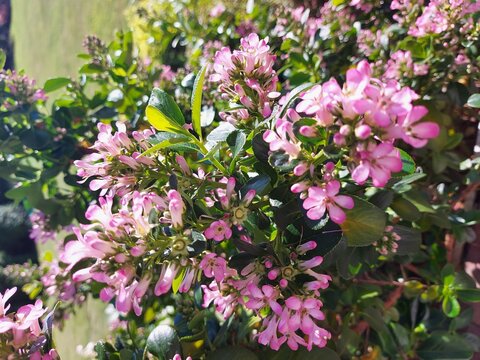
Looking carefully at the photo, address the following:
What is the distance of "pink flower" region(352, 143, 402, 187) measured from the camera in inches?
21.6

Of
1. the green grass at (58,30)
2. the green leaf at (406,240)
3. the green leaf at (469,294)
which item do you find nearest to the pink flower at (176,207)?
the green leaf at (406,240)

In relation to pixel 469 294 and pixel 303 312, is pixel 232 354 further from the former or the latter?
pixel 469 294

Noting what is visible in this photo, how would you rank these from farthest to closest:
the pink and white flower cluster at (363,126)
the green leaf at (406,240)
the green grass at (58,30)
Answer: the green grass at (58,30)
the green leaf at (406,240)
the pink and white flower cluster at (363,126)

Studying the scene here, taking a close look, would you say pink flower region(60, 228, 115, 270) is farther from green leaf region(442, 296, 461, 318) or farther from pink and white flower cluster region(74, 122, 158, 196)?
green leaf region(442, 296, 461, 318)

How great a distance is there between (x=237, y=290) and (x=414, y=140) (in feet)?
1.34

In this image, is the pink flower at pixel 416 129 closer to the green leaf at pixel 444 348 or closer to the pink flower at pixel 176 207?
the pink flower at pixel 176 207

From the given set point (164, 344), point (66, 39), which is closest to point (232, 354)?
point (164, 344)

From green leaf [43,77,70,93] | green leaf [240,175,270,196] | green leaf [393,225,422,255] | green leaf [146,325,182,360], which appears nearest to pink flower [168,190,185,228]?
green leaf [240,175,270,196]

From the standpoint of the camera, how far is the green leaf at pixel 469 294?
1.10 m

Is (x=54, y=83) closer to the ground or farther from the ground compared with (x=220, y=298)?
farther from the ground

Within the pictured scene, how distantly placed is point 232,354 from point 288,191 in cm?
41

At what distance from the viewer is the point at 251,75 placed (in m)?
0.77

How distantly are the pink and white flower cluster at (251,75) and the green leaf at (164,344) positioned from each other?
43cm

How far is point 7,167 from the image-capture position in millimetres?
1374
